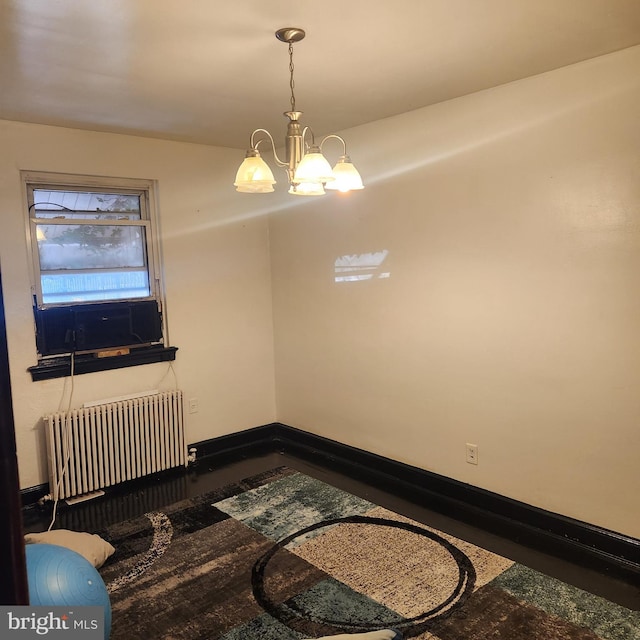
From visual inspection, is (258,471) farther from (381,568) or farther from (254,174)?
(254,174)

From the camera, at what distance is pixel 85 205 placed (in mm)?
3840


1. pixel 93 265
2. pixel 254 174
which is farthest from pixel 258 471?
pixel 254 174

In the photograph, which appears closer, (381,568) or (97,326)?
(381,568)

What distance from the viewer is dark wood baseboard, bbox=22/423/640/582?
2766 millimetres

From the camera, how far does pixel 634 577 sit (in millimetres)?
2600

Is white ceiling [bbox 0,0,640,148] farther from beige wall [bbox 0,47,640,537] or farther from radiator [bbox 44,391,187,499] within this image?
radiator [bbox 44,391,187,499]

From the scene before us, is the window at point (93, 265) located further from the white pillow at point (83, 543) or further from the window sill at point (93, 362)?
the white pillow at point (83, 543)

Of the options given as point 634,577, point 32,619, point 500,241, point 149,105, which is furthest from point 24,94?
point 634,577

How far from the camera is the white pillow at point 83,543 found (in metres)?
2.75

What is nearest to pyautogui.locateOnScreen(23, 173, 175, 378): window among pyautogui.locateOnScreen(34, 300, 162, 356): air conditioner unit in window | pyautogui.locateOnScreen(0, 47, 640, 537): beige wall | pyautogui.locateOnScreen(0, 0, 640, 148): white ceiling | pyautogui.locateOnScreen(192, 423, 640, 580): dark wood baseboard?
pyautogui.locateOnScreen(34, 300, 162, 356): air conditioner unit in window

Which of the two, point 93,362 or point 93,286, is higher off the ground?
point 93,286

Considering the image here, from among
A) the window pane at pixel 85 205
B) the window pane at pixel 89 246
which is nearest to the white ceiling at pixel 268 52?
the window pane at pixel 85 205

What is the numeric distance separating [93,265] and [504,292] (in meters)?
2.84

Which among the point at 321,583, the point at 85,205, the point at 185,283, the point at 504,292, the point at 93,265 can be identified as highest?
the point at 85,205
